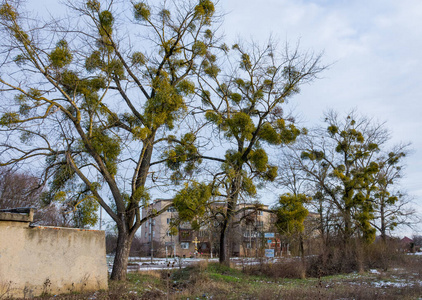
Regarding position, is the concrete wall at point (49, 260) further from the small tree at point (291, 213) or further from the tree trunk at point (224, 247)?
the small tree at point (291, 213)

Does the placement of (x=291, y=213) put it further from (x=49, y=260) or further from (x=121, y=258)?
(x=49, y=260)

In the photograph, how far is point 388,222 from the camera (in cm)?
2738

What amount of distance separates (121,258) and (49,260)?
270 centimetres

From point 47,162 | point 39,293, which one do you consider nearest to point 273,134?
point 47,162

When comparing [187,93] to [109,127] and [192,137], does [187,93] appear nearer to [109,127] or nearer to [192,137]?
[192,137]

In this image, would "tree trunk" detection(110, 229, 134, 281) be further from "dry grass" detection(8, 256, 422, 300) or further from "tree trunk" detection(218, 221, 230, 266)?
"tree trunk" detection(218, 221, 230, 266)

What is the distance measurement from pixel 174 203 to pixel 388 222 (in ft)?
72.8

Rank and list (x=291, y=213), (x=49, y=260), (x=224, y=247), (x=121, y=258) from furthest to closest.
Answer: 1. (x=224, y=247)
2. (x=291, y=213)
3. (x=121, y=258)
4. (x=49, y=260)

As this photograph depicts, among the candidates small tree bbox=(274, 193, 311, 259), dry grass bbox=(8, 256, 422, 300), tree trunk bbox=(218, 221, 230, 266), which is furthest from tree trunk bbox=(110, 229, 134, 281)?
small tree bbox=(274, 193, 311, 259)

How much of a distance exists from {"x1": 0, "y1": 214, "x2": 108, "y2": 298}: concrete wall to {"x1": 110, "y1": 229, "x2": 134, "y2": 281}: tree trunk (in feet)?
3.55

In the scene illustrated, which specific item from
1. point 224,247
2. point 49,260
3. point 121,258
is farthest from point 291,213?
point 49,260

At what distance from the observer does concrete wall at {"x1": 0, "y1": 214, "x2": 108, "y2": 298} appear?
795cm

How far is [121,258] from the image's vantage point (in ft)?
36.5

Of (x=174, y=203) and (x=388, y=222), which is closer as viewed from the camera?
(x=174, y=203)
